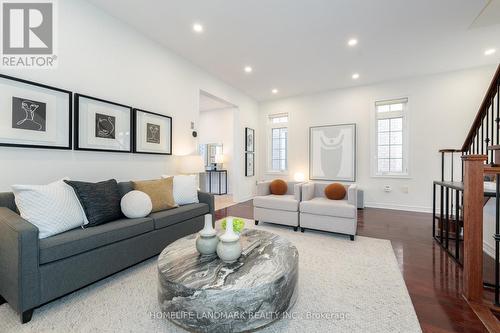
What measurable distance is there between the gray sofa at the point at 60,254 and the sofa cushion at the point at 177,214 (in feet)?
0.05

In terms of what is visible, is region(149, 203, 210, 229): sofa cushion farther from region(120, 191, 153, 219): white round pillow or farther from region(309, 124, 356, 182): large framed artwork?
region(309, 124, 356, 182): large framed artwork

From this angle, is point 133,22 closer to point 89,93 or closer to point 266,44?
point 89,93

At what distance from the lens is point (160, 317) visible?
1519 millimetres

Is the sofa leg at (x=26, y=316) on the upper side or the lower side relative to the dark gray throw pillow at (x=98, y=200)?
lower

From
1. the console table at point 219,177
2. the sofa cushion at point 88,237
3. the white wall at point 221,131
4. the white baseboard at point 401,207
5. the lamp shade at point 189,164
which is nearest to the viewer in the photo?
the sofa cushion at point 88,237

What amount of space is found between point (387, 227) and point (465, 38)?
315 cm

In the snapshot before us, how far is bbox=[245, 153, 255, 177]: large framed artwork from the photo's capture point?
6.04m

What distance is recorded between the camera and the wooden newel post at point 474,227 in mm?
1670

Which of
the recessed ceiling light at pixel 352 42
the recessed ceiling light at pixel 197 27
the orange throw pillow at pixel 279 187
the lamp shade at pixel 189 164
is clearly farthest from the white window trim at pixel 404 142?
the recessed ceiling light at pixel 197 27

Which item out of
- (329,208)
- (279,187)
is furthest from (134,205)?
(329,208)

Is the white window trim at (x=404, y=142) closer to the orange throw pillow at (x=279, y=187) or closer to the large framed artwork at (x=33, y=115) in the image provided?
the orange throw pillow at (x=279, y=187)

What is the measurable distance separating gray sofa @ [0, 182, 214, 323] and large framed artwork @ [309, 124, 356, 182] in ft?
14.4

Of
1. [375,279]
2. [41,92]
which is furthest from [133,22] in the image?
[375,279]

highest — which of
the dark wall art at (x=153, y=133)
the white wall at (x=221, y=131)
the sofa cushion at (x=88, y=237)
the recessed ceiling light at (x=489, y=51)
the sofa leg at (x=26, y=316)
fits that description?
the recessed ceiling light at (x=489, y=51)
